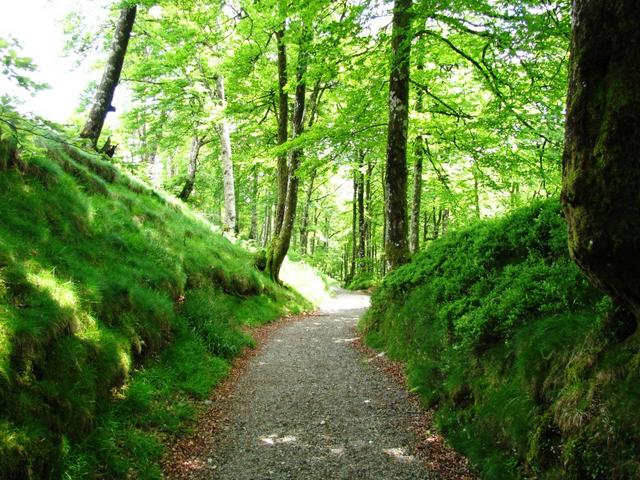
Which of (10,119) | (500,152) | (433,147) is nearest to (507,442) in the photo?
(10,119)

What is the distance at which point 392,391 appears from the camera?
7.45 meters

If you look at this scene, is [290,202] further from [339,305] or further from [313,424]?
[313,424]

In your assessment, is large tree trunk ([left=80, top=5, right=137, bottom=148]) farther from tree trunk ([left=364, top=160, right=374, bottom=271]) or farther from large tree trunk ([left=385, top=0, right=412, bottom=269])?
tree trunk ([left=364, top=160, right=374, bottom=271])

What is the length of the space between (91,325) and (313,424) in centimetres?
351

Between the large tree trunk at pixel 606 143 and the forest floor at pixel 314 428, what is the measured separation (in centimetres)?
292

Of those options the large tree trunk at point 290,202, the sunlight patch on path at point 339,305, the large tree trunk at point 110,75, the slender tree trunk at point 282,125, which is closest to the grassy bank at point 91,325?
the large tree trunk at point 110,75

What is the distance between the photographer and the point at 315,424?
6234 millimetres

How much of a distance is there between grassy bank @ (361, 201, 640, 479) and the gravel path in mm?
688

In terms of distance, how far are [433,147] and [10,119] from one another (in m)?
14.0

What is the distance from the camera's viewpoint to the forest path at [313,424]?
5.02 metres

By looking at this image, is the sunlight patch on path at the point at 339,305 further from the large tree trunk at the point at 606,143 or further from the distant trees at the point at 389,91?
the large tree trunk at the point at 606,143

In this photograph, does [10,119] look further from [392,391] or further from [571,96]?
[392,391]

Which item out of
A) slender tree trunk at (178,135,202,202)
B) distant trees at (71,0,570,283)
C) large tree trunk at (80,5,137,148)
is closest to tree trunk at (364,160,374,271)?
distant trees at (71,0,570,283)

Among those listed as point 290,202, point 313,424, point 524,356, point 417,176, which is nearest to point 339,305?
point 290,202
